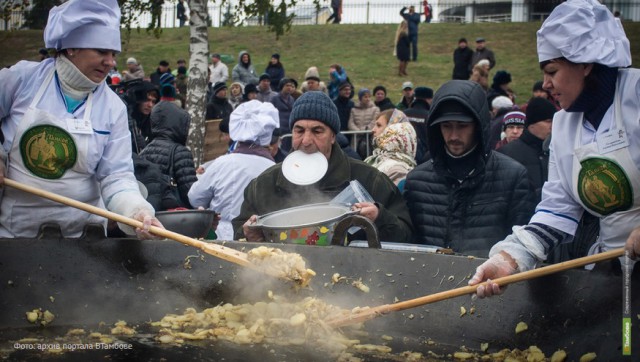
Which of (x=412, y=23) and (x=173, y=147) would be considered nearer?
(x=173, y=147)

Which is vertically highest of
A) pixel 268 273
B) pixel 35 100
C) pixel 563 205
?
pixel 35 100

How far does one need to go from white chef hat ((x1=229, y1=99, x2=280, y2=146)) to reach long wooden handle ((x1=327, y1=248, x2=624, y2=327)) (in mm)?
2906

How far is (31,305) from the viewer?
13.0 ft

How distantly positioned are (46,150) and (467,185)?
2.18 meters

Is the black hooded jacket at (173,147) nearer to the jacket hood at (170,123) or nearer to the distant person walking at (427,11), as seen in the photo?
the jacket hood at (170,123)

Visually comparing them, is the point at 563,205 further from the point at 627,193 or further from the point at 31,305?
the point at 31,305

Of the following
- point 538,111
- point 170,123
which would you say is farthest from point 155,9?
point 538,111

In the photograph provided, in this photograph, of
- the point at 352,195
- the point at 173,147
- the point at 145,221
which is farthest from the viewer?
the point at 173,147

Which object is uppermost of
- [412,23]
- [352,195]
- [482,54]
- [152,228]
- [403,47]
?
[412,23]

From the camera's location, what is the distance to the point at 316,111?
191 inches

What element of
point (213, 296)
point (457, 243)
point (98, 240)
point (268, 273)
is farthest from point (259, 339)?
point (457, 243)

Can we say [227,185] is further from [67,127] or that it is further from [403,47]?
[403,47]

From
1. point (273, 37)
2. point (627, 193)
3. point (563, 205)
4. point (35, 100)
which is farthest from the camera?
point (273, 37)

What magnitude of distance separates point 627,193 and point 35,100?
2648mm
